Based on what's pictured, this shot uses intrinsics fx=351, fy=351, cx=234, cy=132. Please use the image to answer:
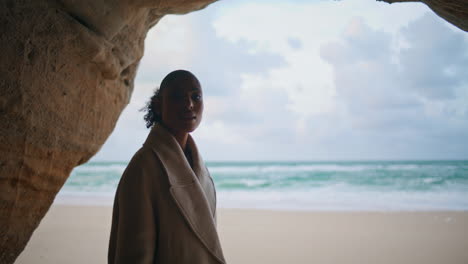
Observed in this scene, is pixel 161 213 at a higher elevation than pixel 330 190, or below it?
higher

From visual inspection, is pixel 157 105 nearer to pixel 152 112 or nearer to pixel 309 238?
pixel 152 112

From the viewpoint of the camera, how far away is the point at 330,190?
15.5 metres

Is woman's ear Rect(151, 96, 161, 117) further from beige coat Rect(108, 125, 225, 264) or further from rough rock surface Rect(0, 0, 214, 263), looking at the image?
rough rock surface Rect(0, 0, 214, 263)

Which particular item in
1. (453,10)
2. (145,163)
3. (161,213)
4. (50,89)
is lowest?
(161,213)

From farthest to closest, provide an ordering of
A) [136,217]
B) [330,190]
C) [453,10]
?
1. [330,190]
2. [453,10]
3. [136,217]

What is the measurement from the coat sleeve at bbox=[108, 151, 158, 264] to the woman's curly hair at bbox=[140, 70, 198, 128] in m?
0.32

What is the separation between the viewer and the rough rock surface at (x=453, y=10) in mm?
2475

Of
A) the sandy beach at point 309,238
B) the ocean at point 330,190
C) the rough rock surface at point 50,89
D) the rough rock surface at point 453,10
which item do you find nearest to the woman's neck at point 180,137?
the rough rock surface at point 50,89

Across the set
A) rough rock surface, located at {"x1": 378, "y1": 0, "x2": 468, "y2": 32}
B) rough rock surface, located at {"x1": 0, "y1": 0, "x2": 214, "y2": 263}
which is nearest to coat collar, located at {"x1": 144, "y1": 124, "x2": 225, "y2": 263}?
rough rock surface, located at {"x1": 0, "y1": 0, "x2": 214, "y2": 263}

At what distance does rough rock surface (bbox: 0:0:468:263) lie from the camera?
206 cm

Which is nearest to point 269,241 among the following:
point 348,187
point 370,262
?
point 370,262

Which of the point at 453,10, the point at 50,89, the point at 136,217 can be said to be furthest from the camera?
the point at 453,10

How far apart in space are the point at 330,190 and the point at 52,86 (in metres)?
14.5

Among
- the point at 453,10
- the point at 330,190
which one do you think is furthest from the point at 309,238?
the point at 330,190
